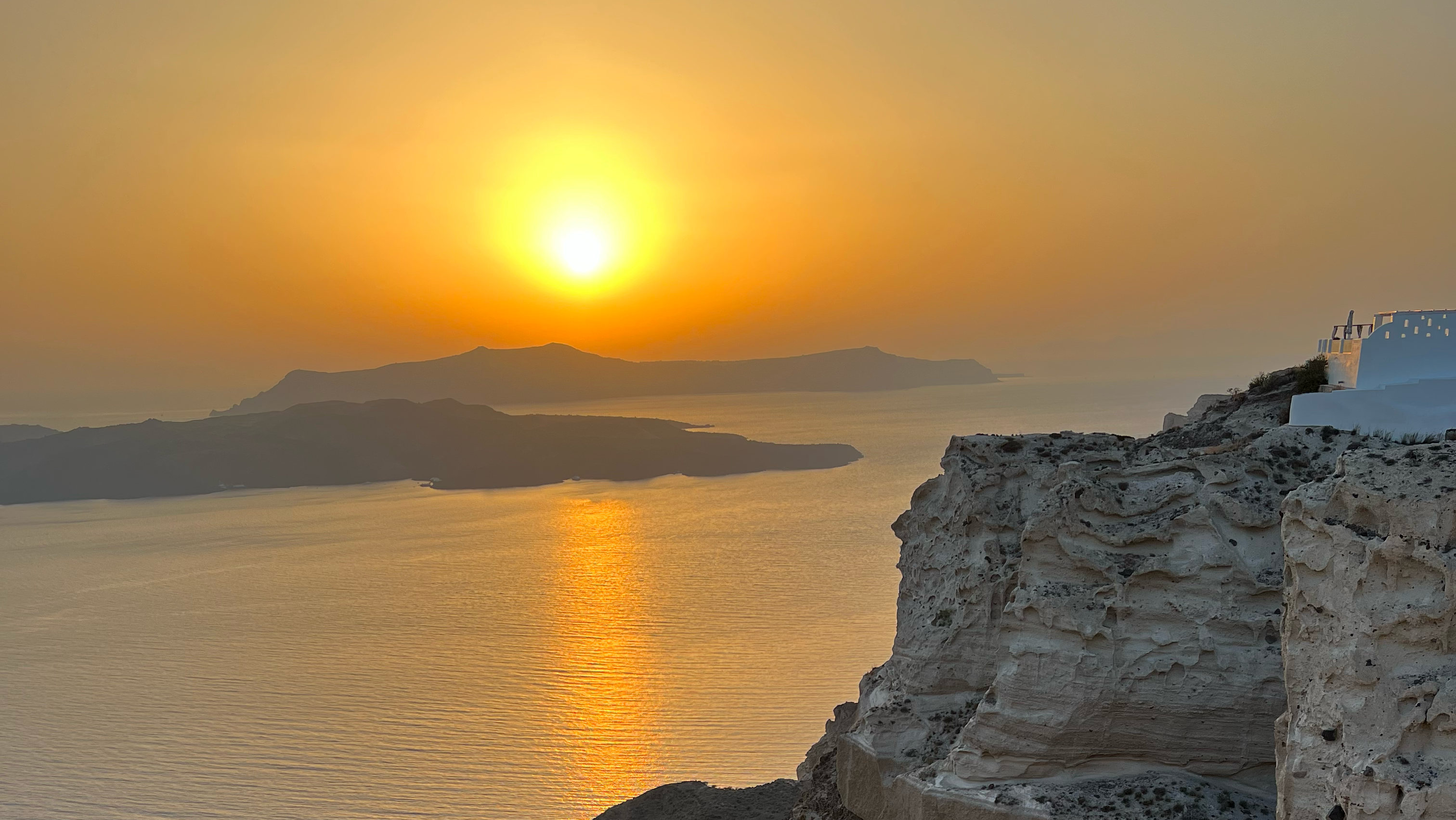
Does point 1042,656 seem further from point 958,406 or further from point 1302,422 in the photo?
point 958,406

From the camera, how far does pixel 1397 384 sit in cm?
1452

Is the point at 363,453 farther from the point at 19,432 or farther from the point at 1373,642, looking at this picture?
the point at 1373,642

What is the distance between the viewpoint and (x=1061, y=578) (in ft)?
38.2

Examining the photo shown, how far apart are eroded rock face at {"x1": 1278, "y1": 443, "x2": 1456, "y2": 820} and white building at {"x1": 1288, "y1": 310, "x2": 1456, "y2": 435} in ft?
19.7

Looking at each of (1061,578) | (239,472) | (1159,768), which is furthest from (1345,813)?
(239,472)

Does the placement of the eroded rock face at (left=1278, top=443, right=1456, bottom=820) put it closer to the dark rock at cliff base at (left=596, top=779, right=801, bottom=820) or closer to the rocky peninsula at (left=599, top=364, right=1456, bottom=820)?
the rocky peninsula at (left=599, top=364, right=1456, bottom=820)

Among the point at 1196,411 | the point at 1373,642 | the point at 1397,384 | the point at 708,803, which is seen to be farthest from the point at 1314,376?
the point at 708,803

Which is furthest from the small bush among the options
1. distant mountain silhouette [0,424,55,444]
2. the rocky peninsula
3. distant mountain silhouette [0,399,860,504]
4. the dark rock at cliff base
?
distant mountain silhouette [0,424,55,444]

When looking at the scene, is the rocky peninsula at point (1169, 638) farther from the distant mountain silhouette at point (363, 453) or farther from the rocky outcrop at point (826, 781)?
the distant mountain silhouette at point (363, 453)

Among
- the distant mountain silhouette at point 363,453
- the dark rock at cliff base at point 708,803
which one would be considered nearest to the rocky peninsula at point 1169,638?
the dark rock at cliff base at point 708,803

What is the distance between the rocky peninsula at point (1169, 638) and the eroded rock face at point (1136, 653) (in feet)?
0.07

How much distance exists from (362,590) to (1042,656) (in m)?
47.4

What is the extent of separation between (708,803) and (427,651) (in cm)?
2239

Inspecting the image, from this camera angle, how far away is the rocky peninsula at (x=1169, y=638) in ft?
25.8
